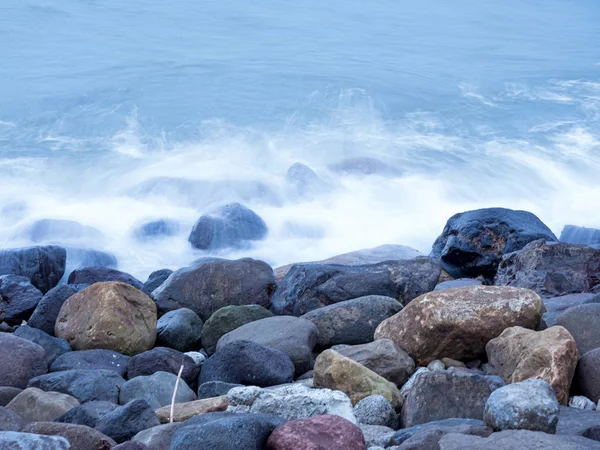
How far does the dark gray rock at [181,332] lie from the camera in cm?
630

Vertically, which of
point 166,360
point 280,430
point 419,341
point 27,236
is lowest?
point 27,236

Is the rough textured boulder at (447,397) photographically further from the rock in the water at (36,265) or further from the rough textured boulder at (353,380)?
the rock in the water at (36,265)

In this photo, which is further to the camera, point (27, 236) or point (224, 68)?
point (224, 68)

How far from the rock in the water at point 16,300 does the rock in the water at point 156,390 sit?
101 inches

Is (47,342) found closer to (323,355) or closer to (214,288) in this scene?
(214,288)

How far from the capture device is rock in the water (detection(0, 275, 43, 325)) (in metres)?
7.15

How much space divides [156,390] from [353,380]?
1156 mm

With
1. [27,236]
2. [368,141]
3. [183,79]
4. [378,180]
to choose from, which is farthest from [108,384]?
[183,79]

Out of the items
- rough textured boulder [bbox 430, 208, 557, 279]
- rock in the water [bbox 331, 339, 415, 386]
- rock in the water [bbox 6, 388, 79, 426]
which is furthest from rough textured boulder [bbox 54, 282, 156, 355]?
rough textured boulder [bbox 430, 208, 557, 279]

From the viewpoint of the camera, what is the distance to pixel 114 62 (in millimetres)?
20500

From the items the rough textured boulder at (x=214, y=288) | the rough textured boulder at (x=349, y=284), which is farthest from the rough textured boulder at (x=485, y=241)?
the rough textured boulder at (x=214, y=288)

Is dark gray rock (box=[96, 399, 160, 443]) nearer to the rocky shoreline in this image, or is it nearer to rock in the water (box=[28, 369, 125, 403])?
the rocky shoreline

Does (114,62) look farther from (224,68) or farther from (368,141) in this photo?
(368,141)

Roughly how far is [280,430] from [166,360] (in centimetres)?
223
